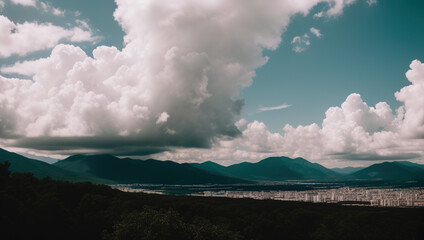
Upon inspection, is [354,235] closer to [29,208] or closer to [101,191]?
[29,208]

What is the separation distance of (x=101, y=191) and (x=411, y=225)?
480 feet

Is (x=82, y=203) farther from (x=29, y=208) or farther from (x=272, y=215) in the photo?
(x=272, y=215)

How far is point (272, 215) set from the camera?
150 m

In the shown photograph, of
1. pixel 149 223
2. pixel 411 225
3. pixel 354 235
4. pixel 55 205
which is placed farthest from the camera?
pixel 411 225

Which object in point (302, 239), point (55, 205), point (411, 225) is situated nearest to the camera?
point (55, 205)

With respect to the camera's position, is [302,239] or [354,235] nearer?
[354,235]

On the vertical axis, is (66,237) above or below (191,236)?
below

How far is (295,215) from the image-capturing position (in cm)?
14338

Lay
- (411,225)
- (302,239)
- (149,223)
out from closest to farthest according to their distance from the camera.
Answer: (149,223), (411,225), (302,239)

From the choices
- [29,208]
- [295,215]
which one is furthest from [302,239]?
[29,208]

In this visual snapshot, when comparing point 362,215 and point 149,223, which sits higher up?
point 149,223

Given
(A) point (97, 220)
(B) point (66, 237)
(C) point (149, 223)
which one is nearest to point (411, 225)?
(C) point (149, 223)

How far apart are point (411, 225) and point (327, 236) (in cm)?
3954

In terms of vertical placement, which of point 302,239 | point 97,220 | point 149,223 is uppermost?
point 149,223
